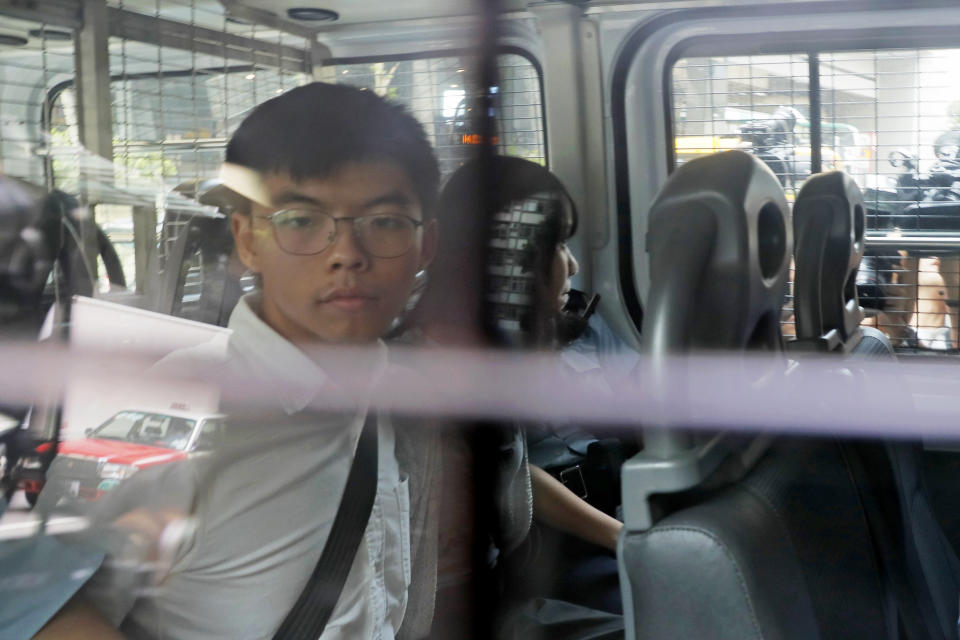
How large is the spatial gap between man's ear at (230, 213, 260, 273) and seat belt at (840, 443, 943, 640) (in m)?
0.90

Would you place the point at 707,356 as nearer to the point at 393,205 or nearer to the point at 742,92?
the point at 393,205

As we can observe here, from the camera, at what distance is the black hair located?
88 cm

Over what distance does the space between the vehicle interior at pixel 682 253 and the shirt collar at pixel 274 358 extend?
0.08 feet

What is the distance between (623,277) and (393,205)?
4.98 ft

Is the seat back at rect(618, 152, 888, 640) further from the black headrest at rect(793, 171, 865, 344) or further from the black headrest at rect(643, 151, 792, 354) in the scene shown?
the black headrest at rect(793, 171, 865, 344)

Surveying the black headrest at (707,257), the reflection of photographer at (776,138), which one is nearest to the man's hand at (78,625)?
the black headrest at (707,257)

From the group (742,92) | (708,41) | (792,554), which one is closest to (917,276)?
(742,92)

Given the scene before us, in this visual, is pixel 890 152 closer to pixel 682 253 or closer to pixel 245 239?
pixel 682 253

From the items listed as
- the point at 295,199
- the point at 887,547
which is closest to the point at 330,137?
the point at 295,199

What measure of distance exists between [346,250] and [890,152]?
147cm

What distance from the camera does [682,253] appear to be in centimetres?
101

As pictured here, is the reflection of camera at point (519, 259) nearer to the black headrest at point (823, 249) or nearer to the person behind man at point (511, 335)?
the person behind man at point (511, 335)

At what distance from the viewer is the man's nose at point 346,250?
0.88m

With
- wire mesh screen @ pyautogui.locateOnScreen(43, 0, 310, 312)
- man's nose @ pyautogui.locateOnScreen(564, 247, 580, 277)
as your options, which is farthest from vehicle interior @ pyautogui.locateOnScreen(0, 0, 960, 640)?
man's nose @ pyautogui.locateOnScreen(564, 247, 580, 277)
